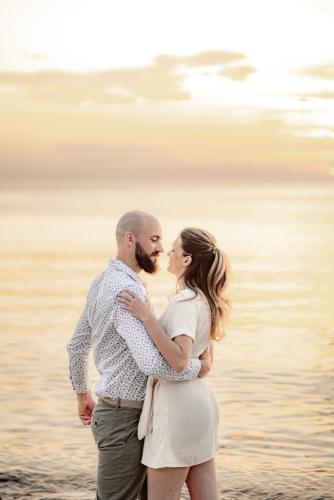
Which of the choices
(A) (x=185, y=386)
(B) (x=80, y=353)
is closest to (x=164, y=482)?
(A) (x=185, y=386)

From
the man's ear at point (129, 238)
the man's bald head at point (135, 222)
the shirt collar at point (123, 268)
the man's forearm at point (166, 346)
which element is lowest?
the man's forearm at point (166, 346)

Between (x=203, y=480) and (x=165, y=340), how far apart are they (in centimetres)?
73

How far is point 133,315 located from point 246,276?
71.7 ft

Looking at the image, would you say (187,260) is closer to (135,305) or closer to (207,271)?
(207,271)

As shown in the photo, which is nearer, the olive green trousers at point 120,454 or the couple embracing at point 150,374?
the couple embracing at point 150,374

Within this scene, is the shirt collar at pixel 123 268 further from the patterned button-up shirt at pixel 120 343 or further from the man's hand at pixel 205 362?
the man's hand at pixel 205 362

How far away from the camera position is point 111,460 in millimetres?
3961

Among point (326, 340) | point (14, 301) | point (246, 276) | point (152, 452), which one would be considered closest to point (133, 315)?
point (152, 452)

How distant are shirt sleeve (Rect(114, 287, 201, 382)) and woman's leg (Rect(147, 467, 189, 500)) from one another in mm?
418

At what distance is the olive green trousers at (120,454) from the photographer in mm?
3951

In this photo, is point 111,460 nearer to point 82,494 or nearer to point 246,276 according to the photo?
point 82,494

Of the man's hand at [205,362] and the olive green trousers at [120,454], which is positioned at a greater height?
the man's hand at [205,362]

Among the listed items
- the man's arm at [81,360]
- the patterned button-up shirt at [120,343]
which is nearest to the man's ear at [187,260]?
the patterned button-up shirt at [120,343]

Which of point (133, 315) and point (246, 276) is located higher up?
point (133, 315)
